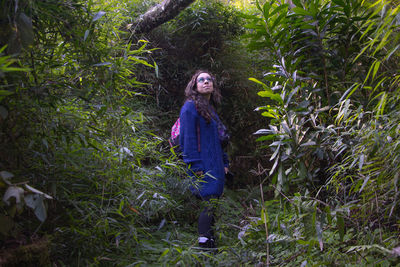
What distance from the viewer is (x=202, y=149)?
286 cm

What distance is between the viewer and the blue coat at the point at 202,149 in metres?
2.75

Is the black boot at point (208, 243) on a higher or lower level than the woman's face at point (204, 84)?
lower

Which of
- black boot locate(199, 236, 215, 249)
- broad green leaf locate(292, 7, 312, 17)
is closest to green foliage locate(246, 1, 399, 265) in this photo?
broad green leaf locate(292, 7, 312, 17)

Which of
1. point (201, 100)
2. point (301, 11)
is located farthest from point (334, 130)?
point (201, 100)

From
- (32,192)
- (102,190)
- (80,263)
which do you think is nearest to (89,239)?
(80,263)

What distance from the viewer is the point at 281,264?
1.72 metres

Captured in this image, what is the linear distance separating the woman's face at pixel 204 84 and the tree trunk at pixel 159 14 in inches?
32.4

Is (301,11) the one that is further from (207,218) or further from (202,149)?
(207,218)

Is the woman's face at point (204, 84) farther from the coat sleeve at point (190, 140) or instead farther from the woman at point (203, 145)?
the coat sleeve at point (190, 140)

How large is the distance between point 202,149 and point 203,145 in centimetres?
4

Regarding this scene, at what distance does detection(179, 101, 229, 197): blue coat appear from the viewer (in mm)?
2748

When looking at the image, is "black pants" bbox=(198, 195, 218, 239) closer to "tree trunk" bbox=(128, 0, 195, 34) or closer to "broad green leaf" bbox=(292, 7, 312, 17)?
"broad green leaf" bbox=(292, 7, 312, 17)

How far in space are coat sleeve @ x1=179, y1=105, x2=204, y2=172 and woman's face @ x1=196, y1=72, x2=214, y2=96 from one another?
0.88 feet

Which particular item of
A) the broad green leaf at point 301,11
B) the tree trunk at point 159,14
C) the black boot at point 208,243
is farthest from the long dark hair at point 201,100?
the broad green leaf at point 301,11
